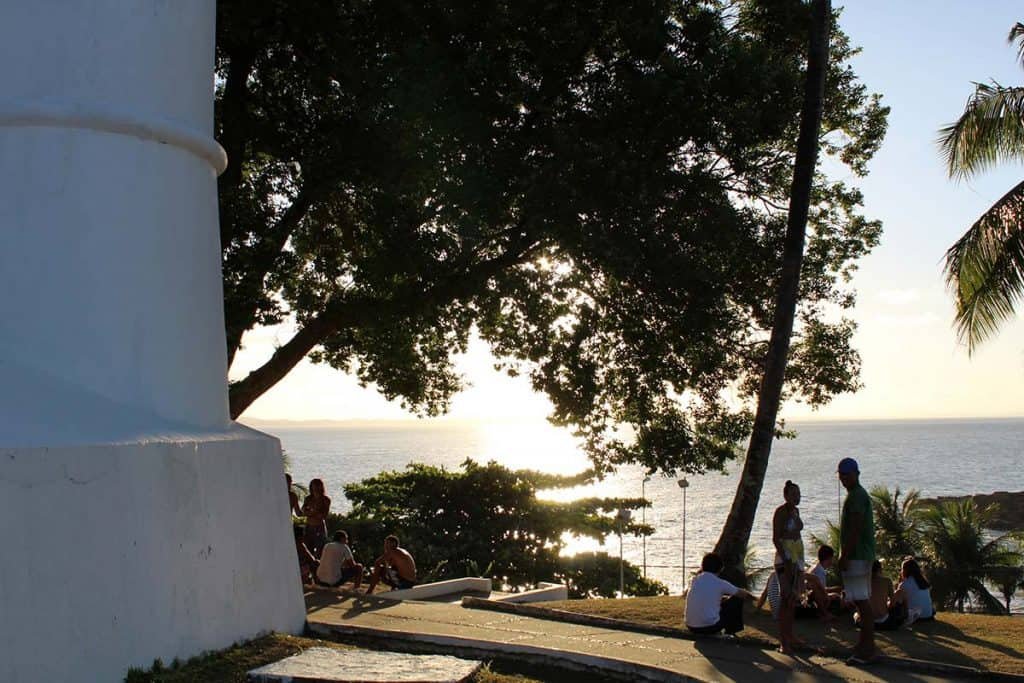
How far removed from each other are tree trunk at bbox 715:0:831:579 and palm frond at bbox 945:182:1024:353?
2.18m

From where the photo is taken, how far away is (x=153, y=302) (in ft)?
26.2

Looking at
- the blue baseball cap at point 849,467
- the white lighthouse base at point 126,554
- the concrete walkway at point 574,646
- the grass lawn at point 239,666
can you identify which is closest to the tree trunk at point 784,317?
the concrete walkway at point 574,646

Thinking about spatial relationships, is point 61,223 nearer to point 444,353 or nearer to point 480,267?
point 480,267

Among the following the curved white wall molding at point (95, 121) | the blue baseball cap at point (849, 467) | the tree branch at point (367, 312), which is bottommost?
the blue baseball cap at point (849, 467)

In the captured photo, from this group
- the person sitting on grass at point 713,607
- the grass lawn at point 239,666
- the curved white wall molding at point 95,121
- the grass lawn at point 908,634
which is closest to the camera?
the grass lawn at point 239,666

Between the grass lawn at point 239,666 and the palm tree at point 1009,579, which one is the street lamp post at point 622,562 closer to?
the palm tree at point 1009,579

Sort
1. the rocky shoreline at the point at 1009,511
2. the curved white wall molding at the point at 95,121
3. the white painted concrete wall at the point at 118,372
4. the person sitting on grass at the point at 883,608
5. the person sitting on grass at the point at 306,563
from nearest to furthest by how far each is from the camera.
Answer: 1. the white painted concrete wall at the point at 118,372
2. the curved white wall molding at the point at 95,121
3. the person sitting on grass at the point at 883,608
4. the person sitting on grass at the point at 306,563
5. the rocky shoreline at the point at 1009,511

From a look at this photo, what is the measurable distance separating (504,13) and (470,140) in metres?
1.58

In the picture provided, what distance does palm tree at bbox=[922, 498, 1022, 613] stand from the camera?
2527 cm

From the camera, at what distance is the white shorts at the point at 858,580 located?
27.1 ft

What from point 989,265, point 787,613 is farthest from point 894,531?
point 787,613

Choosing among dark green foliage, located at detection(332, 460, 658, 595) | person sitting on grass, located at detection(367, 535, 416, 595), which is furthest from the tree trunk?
dark green foliage, located at detection(332, 460, 658, 595)

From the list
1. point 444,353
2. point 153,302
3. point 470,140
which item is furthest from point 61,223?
point 444,353

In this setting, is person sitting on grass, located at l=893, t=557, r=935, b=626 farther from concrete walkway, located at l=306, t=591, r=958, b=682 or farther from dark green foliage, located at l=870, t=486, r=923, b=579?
dark green foliage, located at l=870, t=486, r=923, b=579
